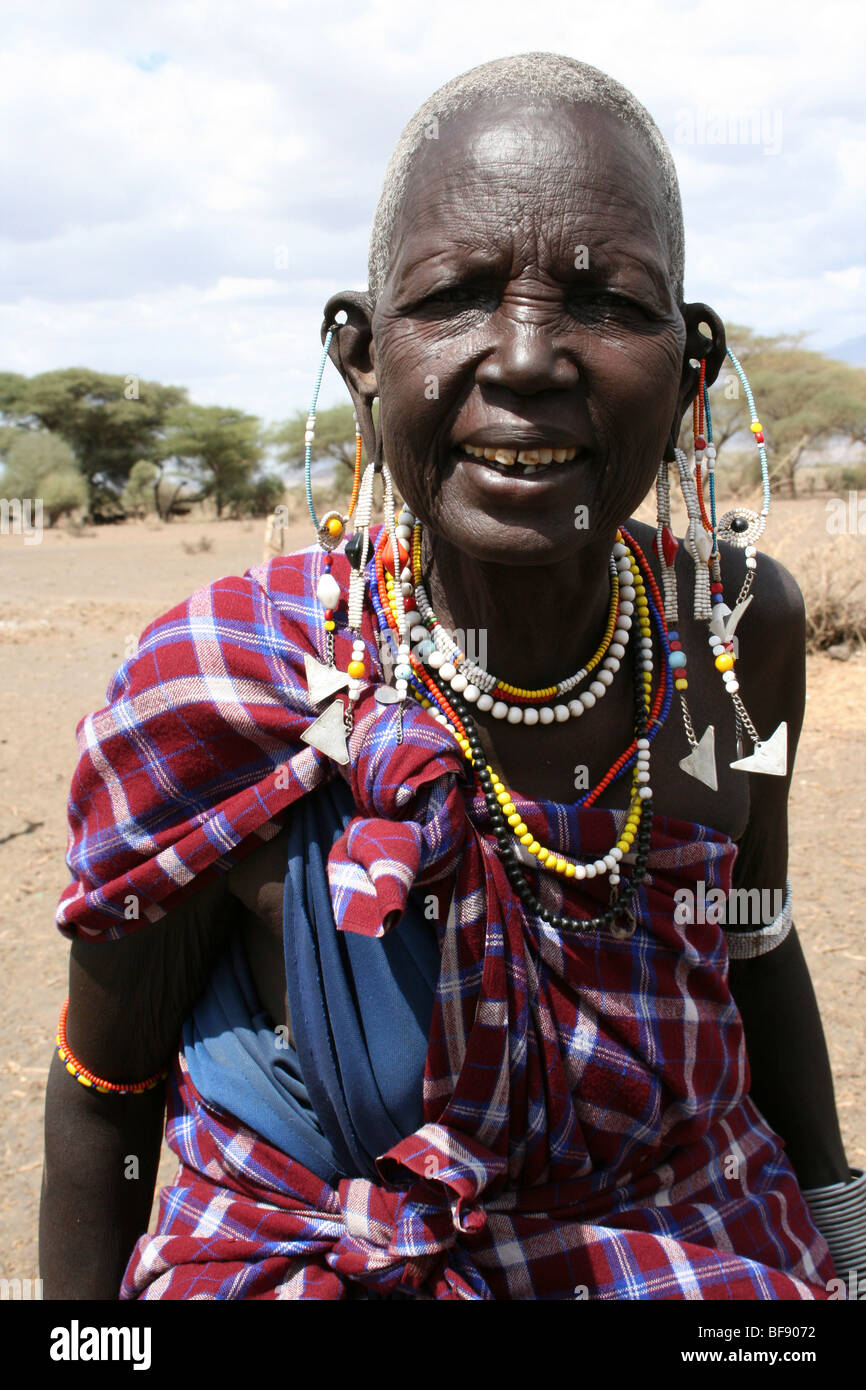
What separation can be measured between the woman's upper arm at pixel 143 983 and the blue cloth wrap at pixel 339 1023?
6.0 inches

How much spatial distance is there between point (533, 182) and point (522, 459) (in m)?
0.33

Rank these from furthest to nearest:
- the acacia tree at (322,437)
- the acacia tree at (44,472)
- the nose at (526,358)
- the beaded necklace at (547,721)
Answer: the acacia tree at (322,437), the acacia tree at (44,472), the beaded necklace at (547,721), the nose at (526,358)

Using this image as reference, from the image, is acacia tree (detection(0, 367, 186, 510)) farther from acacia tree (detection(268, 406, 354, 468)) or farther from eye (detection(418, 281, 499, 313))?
eye (detection(418, 281, 499, 313))

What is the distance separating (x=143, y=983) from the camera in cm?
164

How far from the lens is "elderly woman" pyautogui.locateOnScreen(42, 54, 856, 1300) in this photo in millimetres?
1417

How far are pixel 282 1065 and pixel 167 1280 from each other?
0.31 meters

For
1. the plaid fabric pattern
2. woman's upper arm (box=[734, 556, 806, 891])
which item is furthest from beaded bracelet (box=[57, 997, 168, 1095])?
woman's upper arm (box=[734, 556, 806, 891])

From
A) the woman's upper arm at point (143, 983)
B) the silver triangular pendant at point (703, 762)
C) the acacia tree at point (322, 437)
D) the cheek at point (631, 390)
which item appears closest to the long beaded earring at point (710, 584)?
the silver triangular pendant at point (703, 762)

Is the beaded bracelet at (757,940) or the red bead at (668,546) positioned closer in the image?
the red bead at (668,546)

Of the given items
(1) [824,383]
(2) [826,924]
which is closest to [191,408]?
(1) [824,383]

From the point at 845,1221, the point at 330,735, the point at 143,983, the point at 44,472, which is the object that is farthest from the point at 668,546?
the point at 44,472

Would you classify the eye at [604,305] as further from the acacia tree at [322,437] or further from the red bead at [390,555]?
the acacia tree at [322,437]

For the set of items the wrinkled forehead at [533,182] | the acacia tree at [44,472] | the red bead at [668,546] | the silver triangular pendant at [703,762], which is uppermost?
the acacia tree at [44,472]

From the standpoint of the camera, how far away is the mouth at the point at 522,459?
1394 mm
